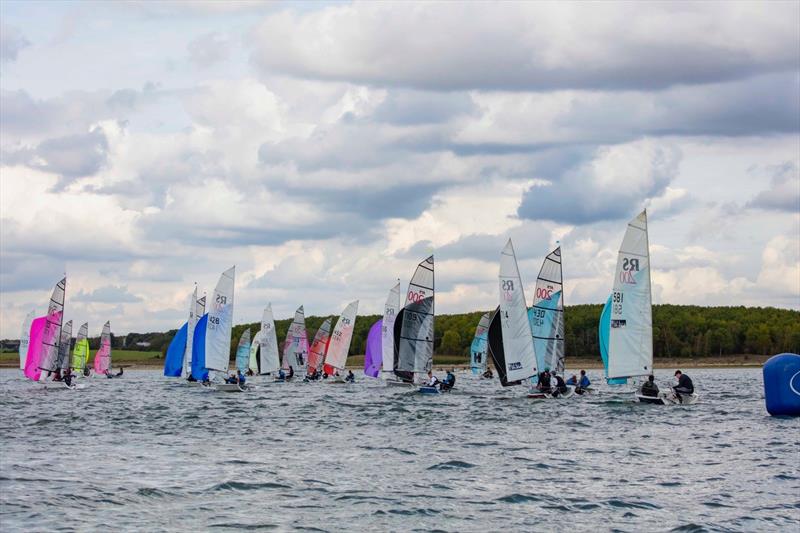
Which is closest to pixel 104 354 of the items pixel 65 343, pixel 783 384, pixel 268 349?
pixel 65 343

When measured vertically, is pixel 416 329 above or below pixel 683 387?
above

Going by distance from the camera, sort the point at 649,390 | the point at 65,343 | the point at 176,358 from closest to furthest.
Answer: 1. the point at 649,390
2. the point at 176,358
3. the point at 65,343

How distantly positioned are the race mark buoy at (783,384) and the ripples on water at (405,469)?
1.22 metres

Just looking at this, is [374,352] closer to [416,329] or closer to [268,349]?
[268,349]

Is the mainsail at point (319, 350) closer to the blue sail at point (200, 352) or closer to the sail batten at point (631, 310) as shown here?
the blue sail at point (200, 352)

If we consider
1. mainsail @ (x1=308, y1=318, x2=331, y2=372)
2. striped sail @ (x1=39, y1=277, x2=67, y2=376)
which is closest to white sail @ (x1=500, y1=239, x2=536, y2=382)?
striped sail @ (x1=39, y1=277, x2=67, y2=376)

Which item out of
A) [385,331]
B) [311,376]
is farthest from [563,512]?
[311,376]

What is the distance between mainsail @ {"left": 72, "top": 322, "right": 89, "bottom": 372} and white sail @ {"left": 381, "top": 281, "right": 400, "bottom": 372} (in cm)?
3939

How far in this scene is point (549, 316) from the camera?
174 feet

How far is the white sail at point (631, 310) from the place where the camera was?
46094 mm

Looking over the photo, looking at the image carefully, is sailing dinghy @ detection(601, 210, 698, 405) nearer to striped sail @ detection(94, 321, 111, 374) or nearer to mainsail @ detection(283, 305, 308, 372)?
mainsail @ detection(283, 305, 308, 372)

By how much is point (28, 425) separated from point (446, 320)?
5569 inches

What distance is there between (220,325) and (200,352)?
18.4 ft

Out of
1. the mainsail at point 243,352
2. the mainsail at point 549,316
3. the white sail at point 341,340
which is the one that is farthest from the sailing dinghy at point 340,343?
the mainsail at point 549,316
